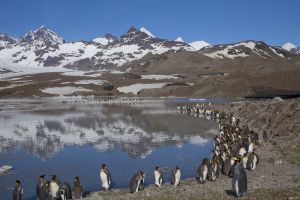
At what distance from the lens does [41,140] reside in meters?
31.9

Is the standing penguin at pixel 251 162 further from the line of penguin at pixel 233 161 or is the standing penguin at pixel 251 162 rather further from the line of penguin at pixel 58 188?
the line of penguin at pixel 58 188

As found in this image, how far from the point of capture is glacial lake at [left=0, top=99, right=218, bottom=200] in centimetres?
2050

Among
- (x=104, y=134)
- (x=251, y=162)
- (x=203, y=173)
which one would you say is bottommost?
(x=203, y=173)

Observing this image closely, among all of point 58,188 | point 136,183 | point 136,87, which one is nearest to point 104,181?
point 136,183

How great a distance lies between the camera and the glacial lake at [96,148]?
20.5m

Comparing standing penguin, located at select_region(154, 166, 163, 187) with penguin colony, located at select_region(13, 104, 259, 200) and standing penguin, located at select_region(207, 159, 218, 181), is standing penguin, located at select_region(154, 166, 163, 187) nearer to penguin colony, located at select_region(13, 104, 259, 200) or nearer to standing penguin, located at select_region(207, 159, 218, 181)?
penguin colony, located at select_region(13, 104, 259, 200)

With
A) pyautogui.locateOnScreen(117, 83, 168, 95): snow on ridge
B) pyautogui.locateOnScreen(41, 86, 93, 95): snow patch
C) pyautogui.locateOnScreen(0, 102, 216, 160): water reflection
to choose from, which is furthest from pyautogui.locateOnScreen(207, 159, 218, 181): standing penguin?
pyautogui.locateOnScreen(41, 86, 93, 95): snow patch

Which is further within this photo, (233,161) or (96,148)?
(96,148)

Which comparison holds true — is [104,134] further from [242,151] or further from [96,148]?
[242,151]

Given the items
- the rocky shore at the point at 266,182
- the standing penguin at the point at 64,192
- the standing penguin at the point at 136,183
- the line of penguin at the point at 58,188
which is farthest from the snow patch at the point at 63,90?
the standing penguin at the point at 64,192

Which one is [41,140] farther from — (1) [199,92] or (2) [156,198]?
(1) [199,92]

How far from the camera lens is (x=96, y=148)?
92.3 ft

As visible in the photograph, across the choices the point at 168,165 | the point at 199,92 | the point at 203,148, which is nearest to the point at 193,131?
the point at 203,148

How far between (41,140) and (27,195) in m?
15.1
